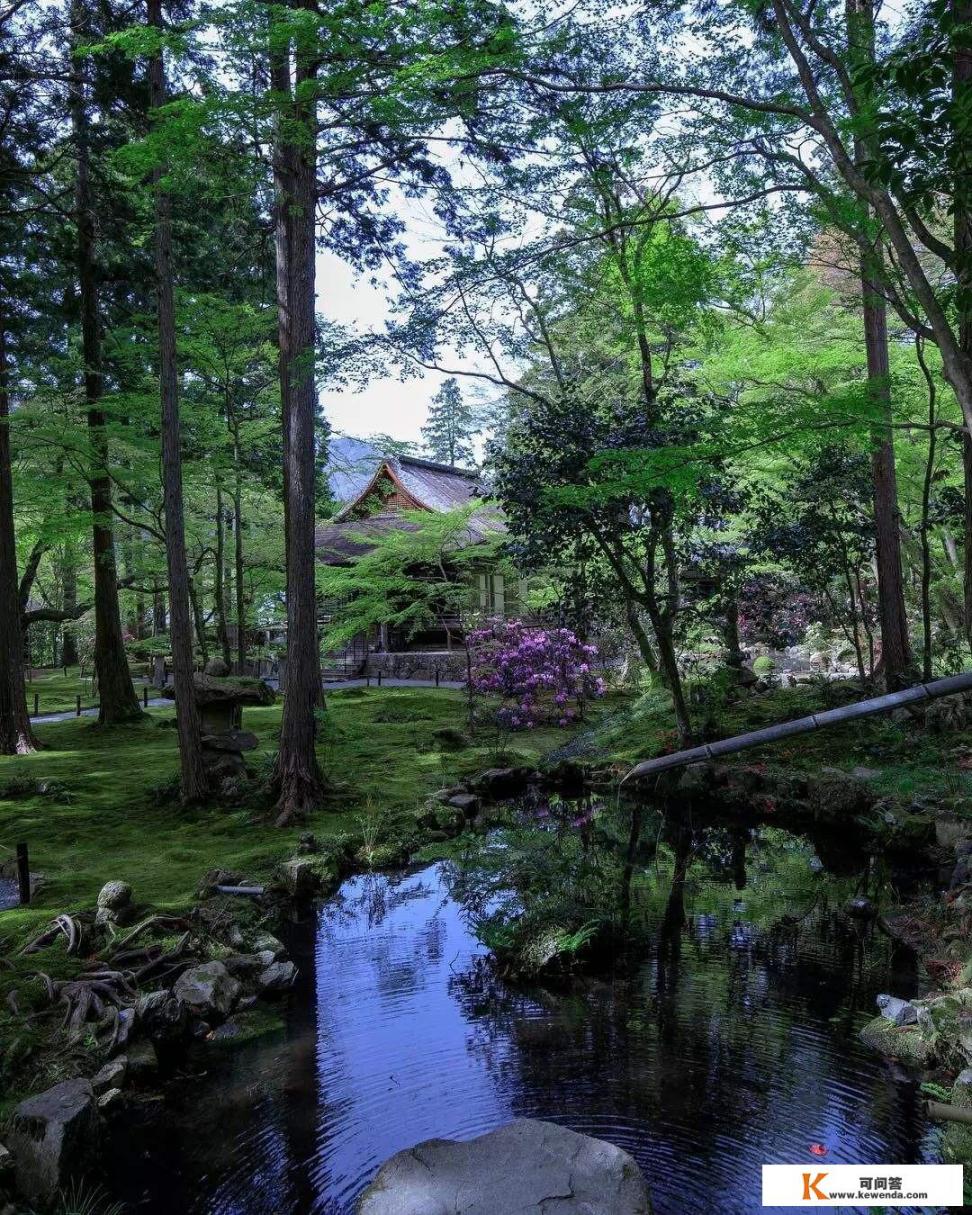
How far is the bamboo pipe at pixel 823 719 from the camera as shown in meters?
6.93

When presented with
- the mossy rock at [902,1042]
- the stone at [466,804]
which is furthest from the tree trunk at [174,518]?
the mossy rock at [902,1042]

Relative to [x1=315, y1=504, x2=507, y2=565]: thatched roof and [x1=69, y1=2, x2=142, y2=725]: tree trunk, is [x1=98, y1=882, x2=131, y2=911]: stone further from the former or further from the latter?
[x1=315, y1=504, x2=507, y2=565]: thatched roof

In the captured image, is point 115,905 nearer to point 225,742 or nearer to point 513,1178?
point 513,1178

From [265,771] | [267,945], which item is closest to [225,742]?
[265,771]

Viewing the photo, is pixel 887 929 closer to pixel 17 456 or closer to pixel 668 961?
pixel 668 961

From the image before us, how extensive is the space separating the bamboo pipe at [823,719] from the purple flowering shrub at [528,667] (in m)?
3.14

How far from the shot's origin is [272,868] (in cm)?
725

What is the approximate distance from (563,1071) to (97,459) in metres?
11.8

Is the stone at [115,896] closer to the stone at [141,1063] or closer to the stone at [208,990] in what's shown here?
the stone at [208,990]

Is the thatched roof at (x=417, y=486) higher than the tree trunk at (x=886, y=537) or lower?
higher

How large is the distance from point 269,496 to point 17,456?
18.2 feet

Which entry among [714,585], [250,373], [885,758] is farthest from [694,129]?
[250,373]

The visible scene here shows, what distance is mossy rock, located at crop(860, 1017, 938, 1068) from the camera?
432 cm

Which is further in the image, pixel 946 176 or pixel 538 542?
pixel 538 542
